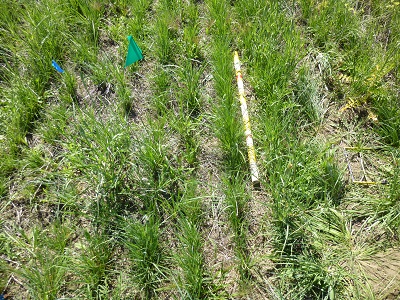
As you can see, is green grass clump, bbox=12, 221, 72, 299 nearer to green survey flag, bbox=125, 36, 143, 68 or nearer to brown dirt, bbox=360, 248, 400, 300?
green survey flag, bbox=125, 36, 143, 68

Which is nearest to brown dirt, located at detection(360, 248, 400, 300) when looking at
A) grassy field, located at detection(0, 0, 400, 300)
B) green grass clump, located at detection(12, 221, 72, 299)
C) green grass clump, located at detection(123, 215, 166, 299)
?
grassy field, located at detection(0, 0, 400, 300)

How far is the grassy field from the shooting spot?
1892mm

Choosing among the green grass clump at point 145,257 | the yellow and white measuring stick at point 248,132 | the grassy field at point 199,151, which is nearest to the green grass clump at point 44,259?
the grassy field at point 199,151

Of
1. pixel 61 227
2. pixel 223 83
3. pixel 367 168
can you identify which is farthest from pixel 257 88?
pixel 61 227

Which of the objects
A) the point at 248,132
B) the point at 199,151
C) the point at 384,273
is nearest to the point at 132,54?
the point at 199,151

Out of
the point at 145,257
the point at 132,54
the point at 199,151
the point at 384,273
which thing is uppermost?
the point at 132,54

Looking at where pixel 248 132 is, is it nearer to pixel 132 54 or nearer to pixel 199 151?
pixel 199 151

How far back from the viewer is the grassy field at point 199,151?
1892mm

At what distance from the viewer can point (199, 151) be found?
233cm

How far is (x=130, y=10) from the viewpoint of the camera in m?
2.94

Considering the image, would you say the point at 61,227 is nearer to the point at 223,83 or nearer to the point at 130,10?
the point at 223,83

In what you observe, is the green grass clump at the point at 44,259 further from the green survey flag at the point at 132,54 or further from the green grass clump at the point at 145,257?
the green survey flag at the point at 132,54

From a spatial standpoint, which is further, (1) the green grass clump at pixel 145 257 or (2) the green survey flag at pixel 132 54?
(2) the green survey flag at pixel 132 54

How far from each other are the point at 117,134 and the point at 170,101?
19.5 inches
